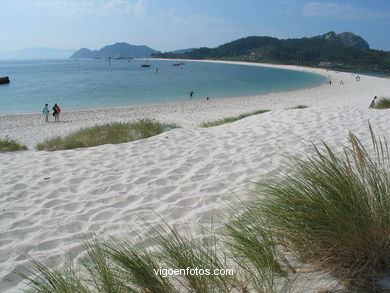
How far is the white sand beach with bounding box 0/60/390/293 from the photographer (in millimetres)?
2790

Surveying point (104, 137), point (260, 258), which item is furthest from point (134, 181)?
point (104, 137)

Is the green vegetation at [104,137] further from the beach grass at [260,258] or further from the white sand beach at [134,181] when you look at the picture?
the beach grass at [260,258]

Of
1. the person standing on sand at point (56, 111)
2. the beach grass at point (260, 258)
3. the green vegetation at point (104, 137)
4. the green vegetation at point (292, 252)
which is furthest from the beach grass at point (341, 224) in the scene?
the person standing on sand at point (56, 111)

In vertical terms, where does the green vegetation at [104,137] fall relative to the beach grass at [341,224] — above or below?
below

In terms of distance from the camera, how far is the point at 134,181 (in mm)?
4004

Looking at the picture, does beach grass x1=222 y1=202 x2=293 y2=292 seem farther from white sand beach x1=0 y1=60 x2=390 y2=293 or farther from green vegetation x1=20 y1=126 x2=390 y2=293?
white sand beach x1=0 y1=60 x2=390 y2=293

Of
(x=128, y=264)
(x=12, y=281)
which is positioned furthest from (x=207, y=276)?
(x=12, y=281)

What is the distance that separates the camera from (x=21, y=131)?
1412cm

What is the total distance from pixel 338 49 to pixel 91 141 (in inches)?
6755

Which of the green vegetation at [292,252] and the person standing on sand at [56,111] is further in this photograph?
the person standing on sand at [56,111]

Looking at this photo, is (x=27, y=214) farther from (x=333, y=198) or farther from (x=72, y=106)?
(x=72, y=106)

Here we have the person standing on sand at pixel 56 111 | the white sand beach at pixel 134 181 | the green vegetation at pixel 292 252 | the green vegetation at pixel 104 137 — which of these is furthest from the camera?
the person standing on sand at pixel 56 111

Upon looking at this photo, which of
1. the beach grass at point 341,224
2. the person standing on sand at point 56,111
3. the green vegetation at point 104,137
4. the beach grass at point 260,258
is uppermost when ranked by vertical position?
the beach grass at point 341,224

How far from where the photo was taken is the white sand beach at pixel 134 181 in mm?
2790
